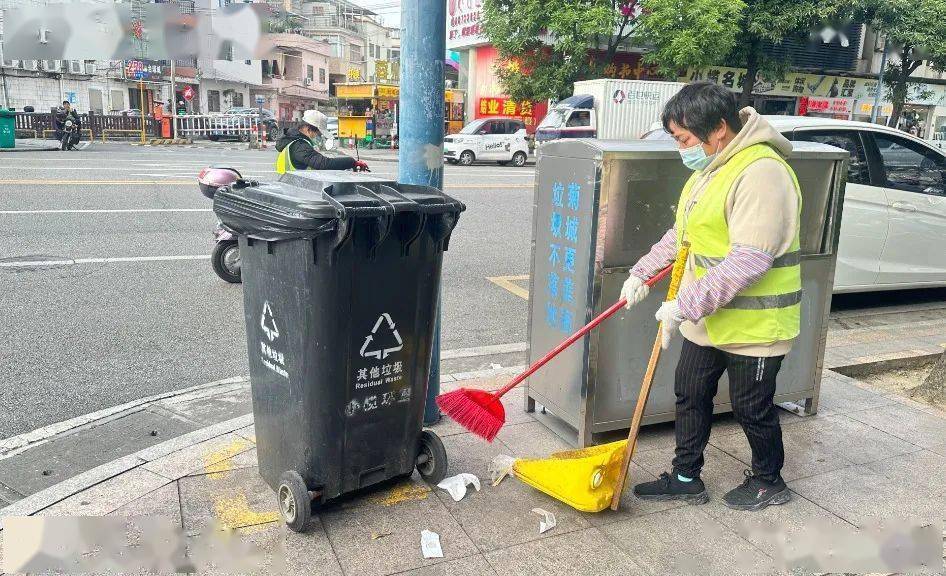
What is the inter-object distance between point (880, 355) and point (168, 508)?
4.82 meters

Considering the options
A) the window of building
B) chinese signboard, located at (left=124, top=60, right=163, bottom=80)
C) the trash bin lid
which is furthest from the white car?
the window of building

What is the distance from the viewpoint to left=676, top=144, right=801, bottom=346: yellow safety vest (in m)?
2.78

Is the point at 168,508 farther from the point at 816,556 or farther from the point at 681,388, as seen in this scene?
the point at 816,556

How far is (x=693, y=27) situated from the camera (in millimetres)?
24172

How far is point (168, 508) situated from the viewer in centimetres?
309

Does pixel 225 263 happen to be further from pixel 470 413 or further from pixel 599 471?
pixel 599 471

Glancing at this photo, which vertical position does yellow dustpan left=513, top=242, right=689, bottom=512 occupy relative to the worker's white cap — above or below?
below

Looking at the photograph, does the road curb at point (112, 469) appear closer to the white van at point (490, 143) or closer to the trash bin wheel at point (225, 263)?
the trash bin wheel at point (225, 263)

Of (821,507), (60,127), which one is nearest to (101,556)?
(821,507)

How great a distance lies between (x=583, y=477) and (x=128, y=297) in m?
4.87

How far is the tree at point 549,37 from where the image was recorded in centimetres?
2425

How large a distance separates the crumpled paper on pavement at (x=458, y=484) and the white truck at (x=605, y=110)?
18940mm

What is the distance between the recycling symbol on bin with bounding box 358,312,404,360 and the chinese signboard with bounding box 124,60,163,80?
43.8 metres

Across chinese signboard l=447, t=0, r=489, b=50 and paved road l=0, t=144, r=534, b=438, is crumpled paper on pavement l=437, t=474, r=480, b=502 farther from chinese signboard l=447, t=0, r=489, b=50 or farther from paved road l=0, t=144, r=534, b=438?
chinese signboard l=447, t=0, r=489, b=50
